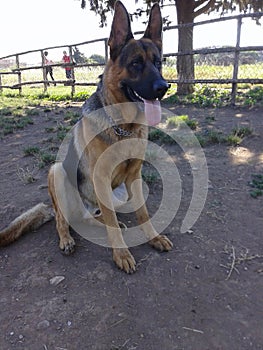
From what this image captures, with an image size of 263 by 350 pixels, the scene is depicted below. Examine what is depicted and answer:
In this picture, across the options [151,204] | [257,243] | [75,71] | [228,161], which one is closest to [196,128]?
[228,161]

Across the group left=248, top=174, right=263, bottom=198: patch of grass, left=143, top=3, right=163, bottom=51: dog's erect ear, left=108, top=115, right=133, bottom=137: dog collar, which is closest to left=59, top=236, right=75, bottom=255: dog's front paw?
left=108, top=115, right=133, bottom=137: dog collar

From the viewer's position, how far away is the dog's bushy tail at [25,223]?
2.54 meters

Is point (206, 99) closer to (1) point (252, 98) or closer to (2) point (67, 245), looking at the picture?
(1) point (252, 98)

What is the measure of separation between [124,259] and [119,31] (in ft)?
5.75

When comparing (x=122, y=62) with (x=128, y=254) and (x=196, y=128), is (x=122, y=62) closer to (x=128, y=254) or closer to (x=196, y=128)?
(x=128, y=254)

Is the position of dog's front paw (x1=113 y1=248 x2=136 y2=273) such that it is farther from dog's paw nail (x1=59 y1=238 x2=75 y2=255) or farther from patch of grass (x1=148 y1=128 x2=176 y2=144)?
patch of grass (x1=148 y1=128 x2=176 y2=144)

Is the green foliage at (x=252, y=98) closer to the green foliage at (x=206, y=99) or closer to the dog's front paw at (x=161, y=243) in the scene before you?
the green foliage at (x=206, y=99)

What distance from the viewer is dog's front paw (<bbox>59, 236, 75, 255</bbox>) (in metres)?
2.44

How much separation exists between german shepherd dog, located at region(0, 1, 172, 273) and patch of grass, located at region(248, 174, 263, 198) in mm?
1283

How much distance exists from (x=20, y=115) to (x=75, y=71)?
15.8 feet

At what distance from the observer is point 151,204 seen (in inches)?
124

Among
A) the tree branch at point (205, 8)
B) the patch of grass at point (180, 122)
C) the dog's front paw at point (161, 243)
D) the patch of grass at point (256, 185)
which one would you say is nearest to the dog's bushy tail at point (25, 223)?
the dog's front paw at point (161, 243)

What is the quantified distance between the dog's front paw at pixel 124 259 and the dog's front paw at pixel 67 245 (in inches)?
14.8

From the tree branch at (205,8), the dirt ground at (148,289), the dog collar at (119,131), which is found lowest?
the dirt ground at (148,289)
